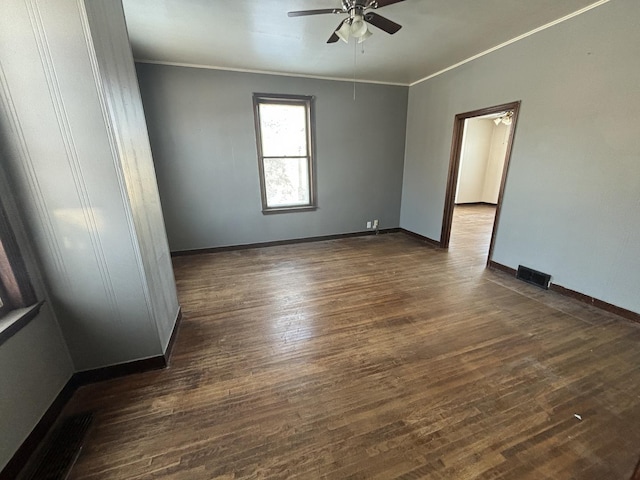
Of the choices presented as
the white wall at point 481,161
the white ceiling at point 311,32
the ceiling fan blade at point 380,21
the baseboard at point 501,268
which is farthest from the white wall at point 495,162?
the ceiling fan blade at point 380,21

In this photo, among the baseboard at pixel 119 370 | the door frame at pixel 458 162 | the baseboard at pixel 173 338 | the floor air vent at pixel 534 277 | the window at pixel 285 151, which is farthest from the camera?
the window at pixel 285 151

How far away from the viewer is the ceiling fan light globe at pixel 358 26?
1921 millimetres

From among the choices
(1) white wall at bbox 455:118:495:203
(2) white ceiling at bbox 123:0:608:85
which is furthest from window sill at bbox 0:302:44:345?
(1) white wall at bbox 455:118:495:203

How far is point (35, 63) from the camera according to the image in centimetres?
124

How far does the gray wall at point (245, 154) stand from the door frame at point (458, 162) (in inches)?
45.2

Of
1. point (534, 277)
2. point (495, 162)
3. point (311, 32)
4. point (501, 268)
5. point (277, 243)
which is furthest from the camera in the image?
point (495, 162)

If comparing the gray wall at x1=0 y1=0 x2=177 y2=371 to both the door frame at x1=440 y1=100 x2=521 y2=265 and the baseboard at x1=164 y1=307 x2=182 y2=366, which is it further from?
the door frame at x1=440 y1=100 x2=521 y2=265

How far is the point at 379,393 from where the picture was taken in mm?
1593

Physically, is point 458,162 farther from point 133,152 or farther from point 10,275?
point 10,275

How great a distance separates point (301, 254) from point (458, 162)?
2.86m

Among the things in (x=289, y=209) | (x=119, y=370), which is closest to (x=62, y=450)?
(x=119, y=370)

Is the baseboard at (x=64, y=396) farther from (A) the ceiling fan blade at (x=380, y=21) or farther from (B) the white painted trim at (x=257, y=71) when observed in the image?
(B) the white painted trim at (x=257, y=71)

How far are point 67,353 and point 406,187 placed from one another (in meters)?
5.02

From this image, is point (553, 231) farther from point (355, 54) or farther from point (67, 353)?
point (67, 353)
